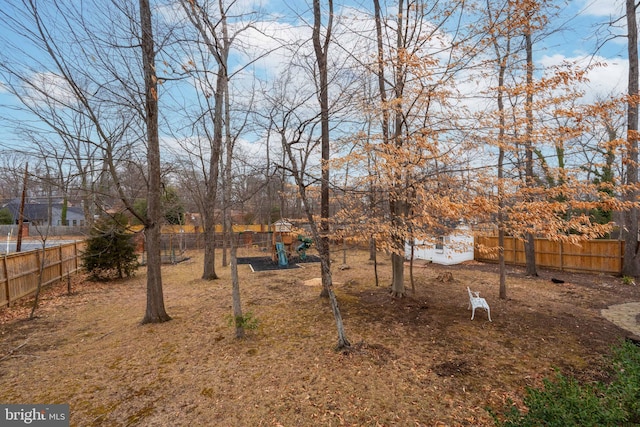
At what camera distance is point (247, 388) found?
361 centimetres

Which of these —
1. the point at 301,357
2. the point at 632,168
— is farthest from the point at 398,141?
the point at 632,168

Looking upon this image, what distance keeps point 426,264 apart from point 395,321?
854 cm

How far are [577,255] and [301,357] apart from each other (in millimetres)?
11889

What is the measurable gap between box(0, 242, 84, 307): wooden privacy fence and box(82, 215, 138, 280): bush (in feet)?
2.19

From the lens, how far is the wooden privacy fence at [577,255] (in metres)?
10.2

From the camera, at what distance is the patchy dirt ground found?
324 cm

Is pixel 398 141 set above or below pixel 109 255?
above

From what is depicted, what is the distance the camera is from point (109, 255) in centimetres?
1045

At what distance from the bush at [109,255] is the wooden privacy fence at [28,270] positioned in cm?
67

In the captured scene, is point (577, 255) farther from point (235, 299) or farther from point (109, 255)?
point (109, 255)

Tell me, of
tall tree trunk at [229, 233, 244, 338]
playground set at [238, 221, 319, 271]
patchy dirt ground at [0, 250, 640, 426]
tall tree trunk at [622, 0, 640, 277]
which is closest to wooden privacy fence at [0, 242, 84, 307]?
patchy dirt ground at [0, 250, 640, 426]

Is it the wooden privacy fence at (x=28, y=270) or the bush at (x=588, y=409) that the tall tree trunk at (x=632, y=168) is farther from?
the wooden privacy fence at (x=28, y=270)

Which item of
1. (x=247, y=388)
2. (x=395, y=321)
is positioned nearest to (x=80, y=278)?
(x=247, y=388)

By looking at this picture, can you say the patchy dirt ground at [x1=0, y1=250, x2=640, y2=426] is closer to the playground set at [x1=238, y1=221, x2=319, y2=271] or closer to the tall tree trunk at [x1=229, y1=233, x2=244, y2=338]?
the tall tree trunk at [x1=229, y1=233, x2=244, y2=338]
